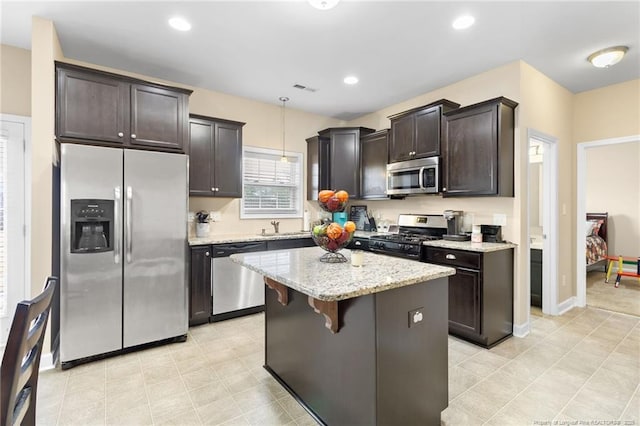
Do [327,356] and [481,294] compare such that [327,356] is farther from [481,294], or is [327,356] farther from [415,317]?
[481,294]

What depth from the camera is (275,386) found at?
91.9 inches

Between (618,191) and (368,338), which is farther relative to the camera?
(618,191)

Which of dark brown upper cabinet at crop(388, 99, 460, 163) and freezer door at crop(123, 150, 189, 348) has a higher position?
dark brown upper cabinet at crop(388, 99, 460, 163)

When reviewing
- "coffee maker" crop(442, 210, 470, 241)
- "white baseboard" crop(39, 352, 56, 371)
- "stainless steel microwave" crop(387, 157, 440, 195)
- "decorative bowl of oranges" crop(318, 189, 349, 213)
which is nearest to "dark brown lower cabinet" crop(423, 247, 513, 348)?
"coffee maker" crop(442, 210, 470, 241)

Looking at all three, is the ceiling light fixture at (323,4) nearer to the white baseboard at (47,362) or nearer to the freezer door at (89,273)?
the freezer door at (89,273)

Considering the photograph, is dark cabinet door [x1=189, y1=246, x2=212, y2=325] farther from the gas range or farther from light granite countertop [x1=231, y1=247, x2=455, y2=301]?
the gas range

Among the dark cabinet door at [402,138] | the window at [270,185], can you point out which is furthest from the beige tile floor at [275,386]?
the dark cabinet door at [402,138]

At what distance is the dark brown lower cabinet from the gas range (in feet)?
1.02

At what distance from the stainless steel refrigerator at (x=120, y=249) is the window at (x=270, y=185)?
57.2 inches

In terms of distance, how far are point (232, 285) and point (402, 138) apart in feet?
9.16

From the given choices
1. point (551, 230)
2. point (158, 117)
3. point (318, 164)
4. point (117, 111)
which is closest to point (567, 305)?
point (551, 230)

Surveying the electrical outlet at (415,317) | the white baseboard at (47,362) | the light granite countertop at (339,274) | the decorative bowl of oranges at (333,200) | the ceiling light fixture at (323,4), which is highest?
the ceiling light fixture at (323,4)

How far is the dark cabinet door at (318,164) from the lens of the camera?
15.7ft

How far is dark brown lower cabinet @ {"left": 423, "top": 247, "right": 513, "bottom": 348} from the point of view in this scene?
9.66 feet
